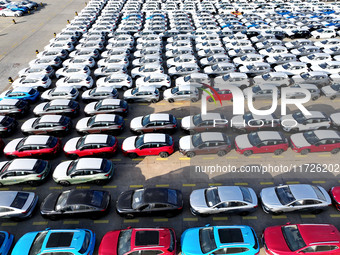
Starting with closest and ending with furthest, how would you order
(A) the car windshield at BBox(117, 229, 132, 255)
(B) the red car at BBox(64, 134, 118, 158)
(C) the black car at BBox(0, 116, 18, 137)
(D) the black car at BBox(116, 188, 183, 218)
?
(A) the car windshield at BBox(117, 229, 132, 255)
(D) the black car at BBox(116, 188, 183, 218)
(B) the red car at BBox(64, 134, 118, 158)
(C) the black car at BBox(0, 116, 18, 137)

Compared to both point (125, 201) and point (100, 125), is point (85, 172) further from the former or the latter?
point (100, 125)

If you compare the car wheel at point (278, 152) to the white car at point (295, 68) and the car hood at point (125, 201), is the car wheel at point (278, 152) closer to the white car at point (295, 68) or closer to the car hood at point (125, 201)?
the car hood at point (125, 201)

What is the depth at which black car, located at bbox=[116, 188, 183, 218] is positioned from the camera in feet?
41.2

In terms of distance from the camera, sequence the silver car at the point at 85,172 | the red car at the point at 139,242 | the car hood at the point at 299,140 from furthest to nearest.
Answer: the car hood at the point at 299,140
the silver car at the point at 85,172
the red car at the point at 139,242

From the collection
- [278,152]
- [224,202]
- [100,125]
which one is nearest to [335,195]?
[278,152]

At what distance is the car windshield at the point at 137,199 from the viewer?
499 inches

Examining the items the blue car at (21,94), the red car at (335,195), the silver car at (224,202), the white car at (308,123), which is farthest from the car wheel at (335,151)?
the blue car at (21,94)

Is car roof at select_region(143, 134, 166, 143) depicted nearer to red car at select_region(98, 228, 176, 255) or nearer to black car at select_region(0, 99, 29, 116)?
red car at select_region(98, 228, 176, 255)

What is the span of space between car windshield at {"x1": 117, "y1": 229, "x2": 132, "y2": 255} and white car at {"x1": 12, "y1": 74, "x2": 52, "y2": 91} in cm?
1744

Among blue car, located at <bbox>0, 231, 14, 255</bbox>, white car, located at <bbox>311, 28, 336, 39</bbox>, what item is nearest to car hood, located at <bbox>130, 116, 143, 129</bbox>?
blue car, located at <bbox>0, 231, 14, 255</bbox>

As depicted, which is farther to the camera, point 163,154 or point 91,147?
point 163,154

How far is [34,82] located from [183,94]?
13.9 meters

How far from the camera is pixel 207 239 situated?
35.9 ft

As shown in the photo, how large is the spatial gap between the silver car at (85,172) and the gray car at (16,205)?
179cm
